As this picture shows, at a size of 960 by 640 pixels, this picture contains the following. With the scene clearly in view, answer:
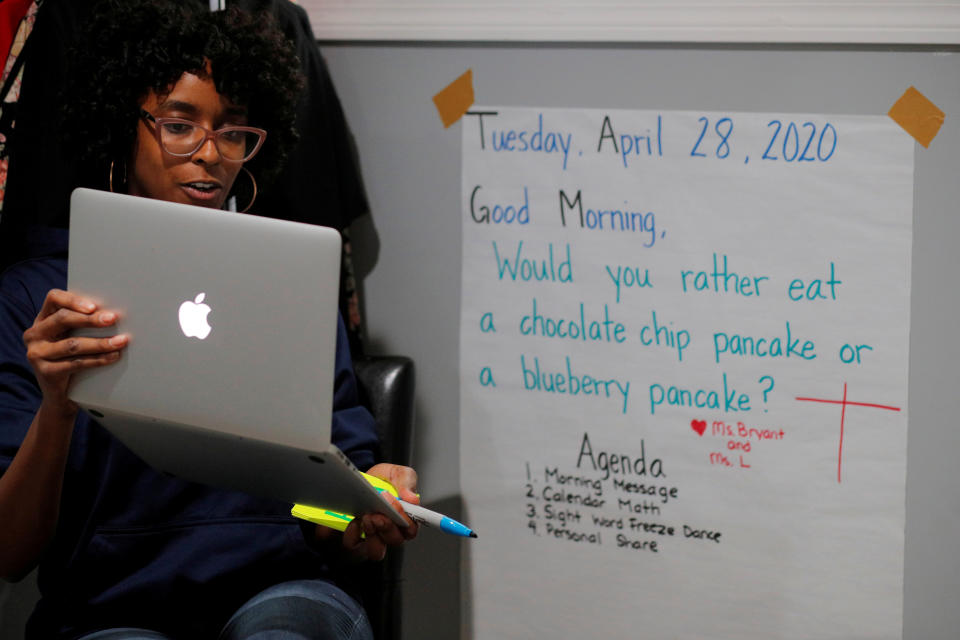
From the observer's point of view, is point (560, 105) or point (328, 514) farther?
point (560, 105)

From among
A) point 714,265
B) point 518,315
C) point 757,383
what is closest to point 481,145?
point 518,315

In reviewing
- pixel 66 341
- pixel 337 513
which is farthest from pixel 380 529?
pixel 66 341

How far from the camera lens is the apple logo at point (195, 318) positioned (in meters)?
0.76

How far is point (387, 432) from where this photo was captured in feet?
4.08

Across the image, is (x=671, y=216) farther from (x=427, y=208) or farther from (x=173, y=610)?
(x=173, y=610)

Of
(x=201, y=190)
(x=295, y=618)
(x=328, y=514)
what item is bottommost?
(x=295, y=618)

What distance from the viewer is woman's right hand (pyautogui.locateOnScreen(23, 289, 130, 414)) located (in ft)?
2.54

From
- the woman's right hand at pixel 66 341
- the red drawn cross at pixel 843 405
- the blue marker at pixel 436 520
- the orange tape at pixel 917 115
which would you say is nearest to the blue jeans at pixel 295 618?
the blue marker at pixel 436 520

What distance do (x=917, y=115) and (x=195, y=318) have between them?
104cm

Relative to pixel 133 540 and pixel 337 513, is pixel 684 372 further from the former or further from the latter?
pixel 133 540

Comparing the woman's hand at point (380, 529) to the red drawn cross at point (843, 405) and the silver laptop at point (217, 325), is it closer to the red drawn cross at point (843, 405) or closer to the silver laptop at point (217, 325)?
the silver laptop at point (217, 325)

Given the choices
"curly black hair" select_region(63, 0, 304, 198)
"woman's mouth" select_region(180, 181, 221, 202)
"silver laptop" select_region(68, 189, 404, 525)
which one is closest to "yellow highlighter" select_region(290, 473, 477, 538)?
"silver laptop" select_region(68, 189, 404, 525)

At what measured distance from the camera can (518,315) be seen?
1.44 meters

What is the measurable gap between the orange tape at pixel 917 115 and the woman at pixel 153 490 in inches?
33.9
